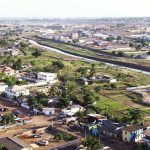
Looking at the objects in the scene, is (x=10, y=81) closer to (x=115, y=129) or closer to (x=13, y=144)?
(x=13, y=144)

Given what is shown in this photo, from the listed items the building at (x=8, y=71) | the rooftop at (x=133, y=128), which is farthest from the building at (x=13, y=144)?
the building at (x=8, y=71)

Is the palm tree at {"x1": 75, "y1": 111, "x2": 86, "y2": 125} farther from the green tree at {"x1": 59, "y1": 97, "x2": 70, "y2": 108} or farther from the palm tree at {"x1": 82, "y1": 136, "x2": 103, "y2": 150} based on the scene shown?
the palm tree at {"x1": 82, "y1": 136, "x2": 103, "y2": 150}

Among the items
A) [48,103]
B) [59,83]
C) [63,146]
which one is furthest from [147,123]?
[59,83]

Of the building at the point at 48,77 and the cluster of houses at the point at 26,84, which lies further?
the building at the point at 48,77

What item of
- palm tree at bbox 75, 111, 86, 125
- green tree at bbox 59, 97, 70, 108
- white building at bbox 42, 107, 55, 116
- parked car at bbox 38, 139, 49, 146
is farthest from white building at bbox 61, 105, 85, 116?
parked car at bbox 38, 139, 49, 146

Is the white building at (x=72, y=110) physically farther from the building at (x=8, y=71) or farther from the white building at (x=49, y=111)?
the building at (x=8, y=71)
